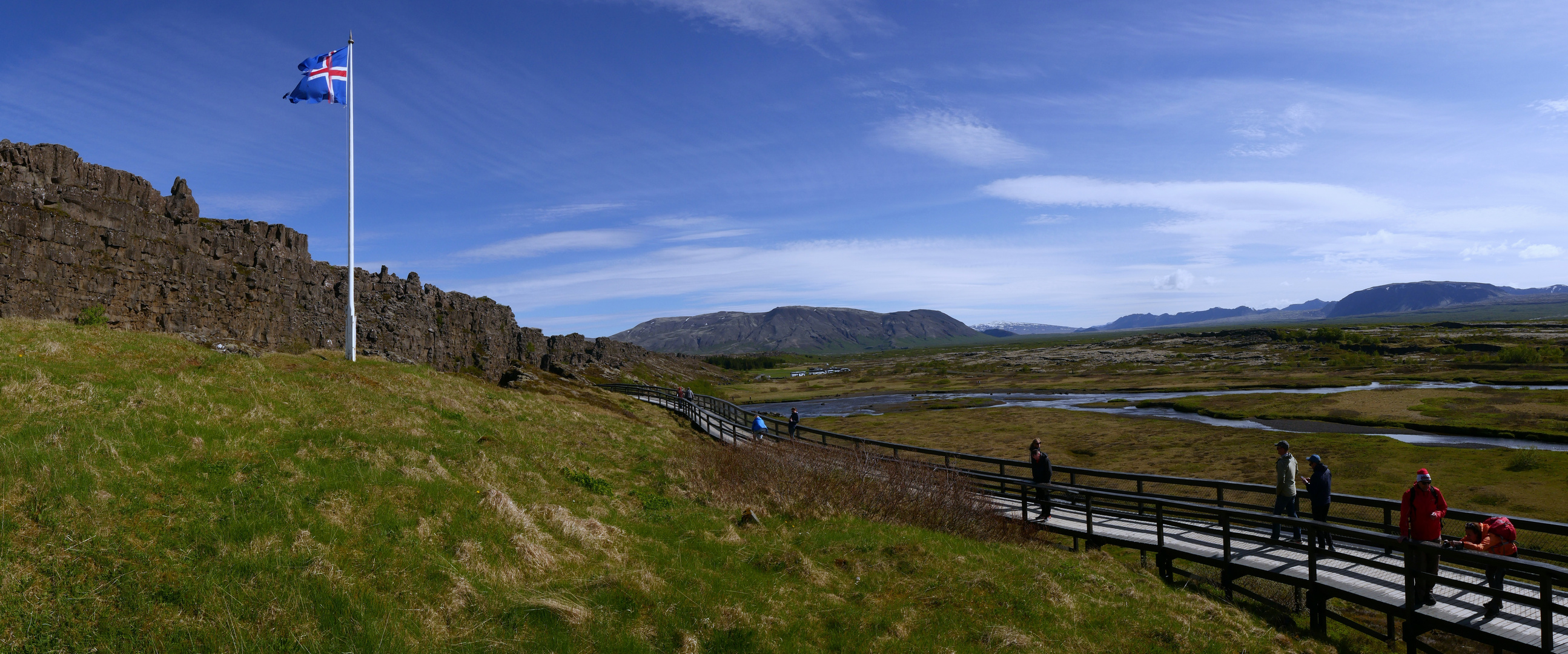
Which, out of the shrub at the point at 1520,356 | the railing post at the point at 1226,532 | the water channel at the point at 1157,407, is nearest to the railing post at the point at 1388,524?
the railing post at the point at 1226,532

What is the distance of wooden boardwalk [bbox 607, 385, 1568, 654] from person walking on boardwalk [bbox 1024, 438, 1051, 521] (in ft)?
0.80

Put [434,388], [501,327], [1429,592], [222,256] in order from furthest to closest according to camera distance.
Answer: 1. [501,327]
2. [222,256]
3. [434,388]
4. [1429,592]

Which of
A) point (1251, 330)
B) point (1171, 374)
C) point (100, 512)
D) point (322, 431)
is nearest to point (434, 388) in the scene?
point (322, 431)

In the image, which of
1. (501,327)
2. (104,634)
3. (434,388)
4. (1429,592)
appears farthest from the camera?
(501,327)

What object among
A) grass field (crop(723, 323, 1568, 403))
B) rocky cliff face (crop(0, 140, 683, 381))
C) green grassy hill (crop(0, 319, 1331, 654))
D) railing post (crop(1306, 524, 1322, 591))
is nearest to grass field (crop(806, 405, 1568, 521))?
railing post (crop(1306, 524, 1322, 591))

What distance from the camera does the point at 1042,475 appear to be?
15.6 m

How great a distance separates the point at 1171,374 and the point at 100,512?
114054 mm

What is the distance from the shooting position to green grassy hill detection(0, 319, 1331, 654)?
573 cm

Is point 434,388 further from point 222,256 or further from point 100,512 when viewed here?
point 222,256


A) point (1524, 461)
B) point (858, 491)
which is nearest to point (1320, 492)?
point (858, 491)

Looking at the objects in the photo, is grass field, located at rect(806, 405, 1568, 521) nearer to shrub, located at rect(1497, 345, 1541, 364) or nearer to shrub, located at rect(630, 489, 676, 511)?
shrub, located at rect(630, 489, 676, 511)

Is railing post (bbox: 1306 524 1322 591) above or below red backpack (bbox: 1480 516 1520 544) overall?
below

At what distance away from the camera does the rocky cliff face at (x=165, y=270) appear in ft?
70.8

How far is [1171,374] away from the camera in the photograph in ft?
329
